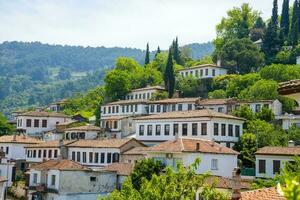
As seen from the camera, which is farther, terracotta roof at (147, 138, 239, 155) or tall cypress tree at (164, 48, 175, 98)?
tall cypress tree at (164, 48, 175, 98)

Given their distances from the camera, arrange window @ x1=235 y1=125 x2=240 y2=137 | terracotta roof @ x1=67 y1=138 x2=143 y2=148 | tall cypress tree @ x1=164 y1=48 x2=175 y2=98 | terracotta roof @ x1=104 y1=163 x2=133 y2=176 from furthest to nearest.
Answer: tall cypress tree @ x1=164 y1=48 x2=175 y2=98
terracotta roof @ x1=67 y1=138 x2=143 y2=148
window @ x1=235 y1=125 x2=240 y2=137
terracotta roof @ x1=104 y1=163 x2=133 y2=176

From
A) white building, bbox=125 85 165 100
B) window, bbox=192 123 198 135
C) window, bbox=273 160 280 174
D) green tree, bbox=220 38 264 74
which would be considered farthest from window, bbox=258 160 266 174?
green tree, bbox=220 38 264 74

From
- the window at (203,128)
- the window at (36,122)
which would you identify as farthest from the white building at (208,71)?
the window at (203,128)

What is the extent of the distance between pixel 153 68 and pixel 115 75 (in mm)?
15608

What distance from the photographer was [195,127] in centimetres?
5247

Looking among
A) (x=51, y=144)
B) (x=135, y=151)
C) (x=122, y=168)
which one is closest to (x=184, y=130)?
(x=135, y=151)

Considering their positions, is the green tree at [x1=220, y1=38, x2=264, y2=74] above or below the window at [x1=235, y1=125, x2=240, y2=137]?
above

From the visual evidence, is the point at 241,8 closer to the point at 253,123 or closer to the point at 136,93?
the point at 136,93

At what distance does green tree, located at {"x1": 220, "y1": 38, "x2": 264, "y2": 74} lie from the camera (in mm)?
87312

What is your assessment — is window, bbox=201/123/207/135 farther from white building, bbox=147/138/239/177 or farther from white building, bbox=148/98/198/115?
white building, bbox=148/98/198/115

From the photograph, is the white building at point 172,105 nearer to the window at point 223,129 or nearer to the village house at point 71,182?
the window at point 223,129

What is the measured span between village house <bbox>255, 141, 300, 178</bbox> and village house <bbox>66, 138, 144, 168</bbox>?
16574 mm

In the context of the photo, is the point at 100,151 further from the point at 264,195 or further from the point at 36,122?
the point at 264,195

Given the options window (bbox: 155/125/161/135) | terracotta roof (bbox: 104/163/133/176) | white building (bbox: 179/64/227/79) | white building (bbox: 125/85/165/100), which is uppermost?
white building (bbox: 179/64/227/79)
